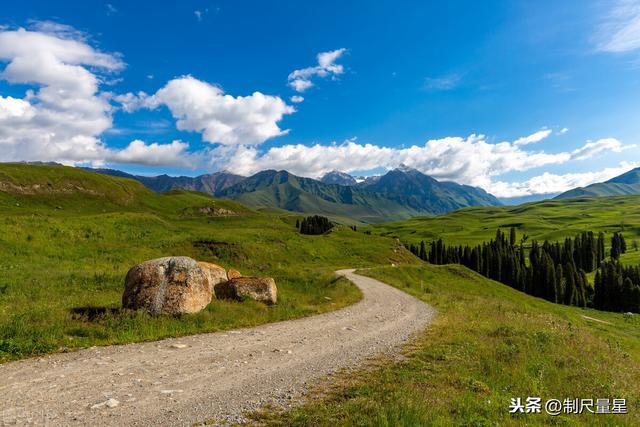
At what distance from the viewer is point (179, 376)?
10.9 m

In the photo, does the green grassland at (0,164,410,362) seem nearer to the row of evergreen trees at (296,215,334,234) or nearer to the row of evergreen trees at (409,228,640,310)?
the row of evergreen trees at (296,215,334,234)

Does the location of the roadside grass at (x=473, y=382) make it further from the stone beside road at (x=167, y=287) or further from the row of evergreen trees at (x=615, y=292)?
the row of evergreen trees at (x=615, y=292)

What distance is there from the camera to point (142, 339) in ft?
48.5

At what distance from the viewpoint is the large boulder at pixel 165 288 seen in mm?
17453

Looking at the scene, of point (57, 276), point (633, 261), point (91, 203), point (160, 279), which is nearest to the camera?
point (160, 279)

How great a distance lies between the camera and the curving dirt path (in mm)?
8391

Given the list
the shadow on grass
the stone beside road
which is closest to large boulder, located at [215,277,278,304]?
the stone beside road

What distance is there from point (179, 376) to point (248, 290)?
12467 mm

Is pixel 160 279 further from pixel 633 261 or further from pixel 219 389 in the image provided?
pixel 633 261

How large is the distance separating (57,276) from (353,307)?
21472mm

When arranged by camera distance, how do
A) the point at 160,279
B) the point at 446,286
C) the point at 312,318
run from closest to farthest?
the point at 160,279 → the point at 312,318 → the point at 446,286

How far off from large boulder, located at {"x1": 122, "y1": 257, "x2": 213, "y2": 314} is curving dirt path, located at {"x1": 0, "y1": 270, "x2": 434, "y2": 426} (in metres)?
2.77

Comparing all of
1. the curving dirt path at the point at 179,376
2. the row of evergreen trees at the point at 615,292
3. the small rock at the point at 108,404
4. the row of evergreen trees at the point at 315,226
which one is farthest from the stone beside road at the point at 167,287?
the row of evergreen trees at the point at 615,292

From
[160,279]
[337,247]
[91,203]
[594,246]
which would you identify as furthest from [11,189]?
[594,246]
